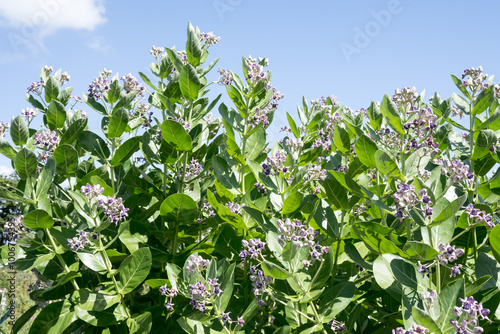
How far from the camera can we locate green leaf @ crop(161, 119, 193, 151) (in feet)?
10.4

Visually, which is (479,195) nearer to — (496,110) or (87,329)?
(496,110)

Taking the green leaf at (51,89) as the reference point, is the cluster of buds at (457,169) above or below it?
below

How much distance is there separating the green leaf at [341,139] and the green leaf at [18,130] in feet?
8.19

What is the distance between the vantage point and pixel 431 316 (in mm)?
A: 2080

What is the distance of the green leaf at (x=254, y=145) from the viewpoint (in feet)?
10.9

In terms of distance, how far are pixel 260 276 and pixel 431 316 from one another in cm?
100

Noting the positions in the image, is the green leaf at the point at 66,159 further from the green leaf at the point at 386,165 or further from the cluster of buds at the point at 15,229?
the green leaf at the point at 386,165

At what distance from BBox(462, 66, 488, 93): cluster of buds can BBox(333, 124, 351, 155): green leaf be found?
1074 millimetres

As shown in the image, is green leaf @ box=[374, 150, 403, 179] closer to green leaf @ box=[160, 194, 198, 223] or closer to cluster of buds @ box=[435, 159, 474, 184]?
cluster of buds @ box=[435, 159, 474, 184]

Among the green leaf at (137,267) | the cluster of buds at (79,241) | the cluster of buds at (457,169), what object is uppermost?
the cluster of buds at (79,241)

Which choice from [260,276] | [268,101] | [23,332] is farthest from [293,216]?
[23,332]

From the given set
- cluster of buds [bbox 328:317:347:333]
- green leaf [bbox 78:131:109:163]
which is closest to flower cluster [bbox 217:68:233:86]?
green leaf [bbox 78:131:109:163]

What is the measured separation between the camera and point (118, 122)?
342cm

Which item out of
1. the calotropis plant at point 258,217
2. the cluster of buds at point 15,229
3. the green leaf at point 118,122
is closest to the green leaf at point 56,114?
the calotropis plant at point 258,217
